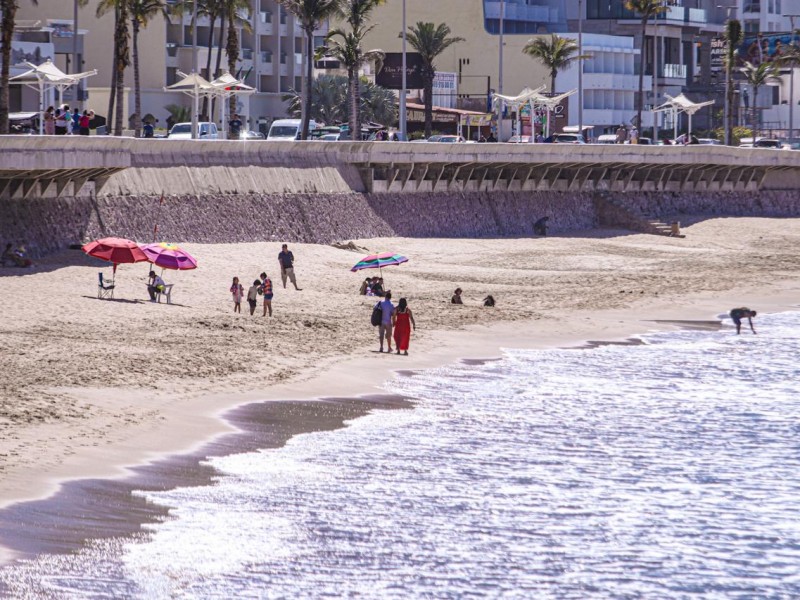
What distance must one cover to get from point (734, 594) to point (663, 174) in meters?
48.1

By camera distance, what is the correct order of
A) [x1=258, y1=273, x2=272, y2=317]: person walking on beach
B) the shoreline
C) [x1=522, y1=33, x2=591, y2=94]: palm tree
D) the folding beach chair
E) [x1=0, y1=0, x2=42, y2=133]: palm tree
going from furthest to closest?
[x1=522, y1=33, x2=591, y2=94]: palm tree → [x1=0, y1=0, x2=42, y2=133]: palm tree → [x1=258, y1=273, x2=272, y2=317]: person walking on beach → the folding beach chair → the shoreline

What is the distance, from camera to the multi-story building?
72938 millimetres

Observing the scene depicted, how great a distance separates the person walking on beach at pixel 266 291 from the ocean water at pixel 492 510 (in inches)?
199

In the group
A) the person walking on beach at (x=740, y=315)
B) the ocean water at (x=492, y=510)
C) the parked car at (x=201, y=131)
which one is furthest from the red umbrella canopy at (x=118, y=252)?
the parked car at (x=201, y=131)

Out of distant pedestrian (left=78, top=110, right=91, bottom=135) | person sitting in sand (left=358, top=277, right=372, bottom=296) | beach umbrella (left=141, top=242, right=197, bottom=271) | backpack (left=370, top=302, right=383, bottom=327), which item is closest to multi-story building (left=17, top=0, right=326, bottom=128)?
distant pedestrian (left=78, top=110, right=91, bottom=135)

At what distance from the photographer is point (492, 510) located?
15.9m

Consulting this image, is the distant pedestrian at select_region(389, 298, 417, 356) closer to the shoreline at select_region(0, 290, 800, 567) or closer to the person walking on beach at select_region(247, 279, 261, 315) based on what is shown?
the shoreline at select_region(0, 290, 800, 567)

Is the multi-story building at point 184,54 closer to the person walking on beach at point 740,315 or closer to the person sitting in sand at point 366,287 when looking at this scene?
the person sitting in sand at point 366,287

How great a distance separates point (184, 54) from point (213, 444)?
63.2 m

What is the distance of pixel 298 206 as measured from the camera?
4269 cm

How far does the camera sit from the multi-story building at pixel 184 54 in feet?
239

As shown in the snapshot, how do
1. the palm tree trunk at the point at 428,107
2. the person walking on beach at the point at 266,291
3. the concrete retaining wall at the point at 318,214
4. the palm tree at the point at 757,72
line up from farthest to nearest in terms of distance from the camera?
the palm tree at the point at 757,72
the palm tree trunk at the point at 428,107
the concrete retaining wall at the point at 318,214
the person walking on beach at the point at 266,291

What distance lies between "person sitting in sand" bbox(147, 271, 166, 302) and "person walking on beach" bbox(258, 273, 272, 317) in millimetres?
1962

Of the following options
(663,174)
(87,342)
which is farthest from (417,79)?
(87,342)
